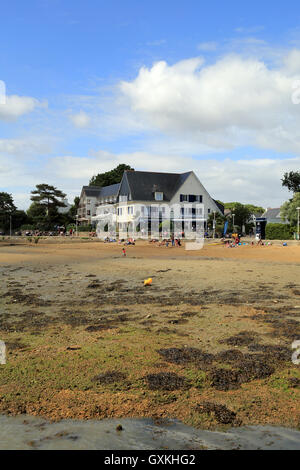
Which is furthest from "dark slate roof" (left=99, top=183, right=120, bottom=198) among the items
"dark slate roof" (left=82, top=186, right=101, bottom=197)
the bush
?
the bush

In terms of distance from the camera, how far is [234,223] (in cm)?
8994

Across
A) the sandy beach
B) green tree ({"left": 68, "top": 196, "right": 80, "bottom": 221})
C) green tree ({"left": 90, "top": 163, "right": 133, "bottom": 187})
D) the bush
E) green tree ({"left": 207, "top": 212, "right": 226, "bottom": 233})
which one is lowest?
the sandy beach

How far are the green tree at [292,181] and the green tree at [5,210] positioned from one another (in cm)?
6668

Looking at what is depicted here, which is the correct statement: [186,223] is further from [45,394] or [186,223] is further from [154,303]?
[45,394]

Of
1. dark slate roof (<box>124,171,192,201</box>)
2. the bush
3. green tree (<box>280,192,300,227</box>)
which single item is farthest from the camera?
dark slate roof (<box>124,171,192,201</box>)

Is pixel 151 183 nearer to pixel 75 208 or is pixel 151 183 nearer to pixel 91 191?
pixel 91 191

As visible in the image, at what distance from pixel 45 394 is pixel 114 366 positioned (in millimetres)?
1438

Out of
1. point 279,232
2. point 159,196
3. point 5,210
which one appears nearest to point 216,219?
point 159,196

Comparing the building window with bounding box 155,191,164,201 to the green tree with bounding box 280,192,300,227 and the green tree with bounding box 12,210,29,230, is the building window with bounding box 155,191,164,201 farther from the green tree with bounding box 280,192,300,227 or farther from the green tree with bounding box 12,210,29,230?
the green tree with bounding box 12,210,29,230

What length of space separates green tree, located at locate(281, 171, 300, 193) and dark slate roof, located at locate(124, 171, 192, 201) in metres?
23.0

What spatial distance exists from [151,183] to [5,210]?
37.7 meters

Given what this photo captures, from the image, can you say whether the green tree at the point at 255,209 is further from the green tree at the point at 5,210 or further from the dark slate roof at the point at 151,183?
the green tree at the point at 5,210

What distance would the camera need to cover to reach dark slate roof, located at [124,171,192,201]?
271ft

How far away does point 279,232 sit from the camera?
61188 millimetres
